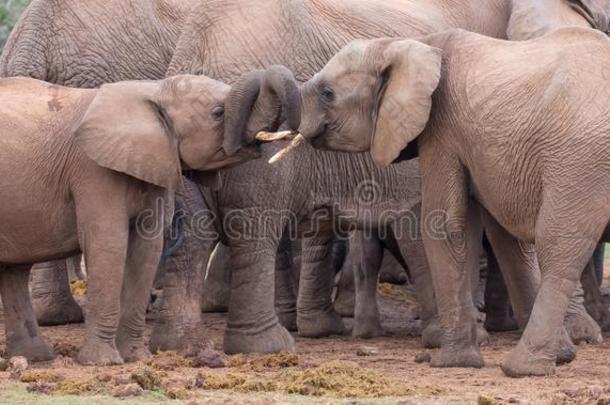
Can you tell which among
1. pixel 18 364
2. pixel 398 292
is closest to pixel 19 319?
pixel 18 364

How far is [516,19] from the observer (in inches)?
493

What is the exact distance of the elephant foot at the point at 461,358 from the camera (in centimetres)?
1042

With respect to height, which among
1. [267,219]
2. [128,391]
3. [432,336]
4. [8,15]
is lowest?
[128,391]

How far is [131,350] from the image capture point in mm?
10641

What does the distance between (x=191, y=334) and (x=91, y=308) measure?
32.7 inches

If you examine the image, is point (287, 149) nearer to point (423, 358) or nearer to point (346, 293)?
point (423, 358)

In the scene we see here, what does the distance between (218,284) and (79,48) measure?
6.40ft

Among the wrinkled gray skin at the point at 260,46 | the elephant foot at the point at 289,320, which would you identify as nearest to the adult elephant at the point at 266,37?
the wrinkled gray skin at the point at 260,46

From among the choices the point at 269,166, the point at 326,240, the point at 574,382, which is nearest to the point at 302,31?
the point at 269,166

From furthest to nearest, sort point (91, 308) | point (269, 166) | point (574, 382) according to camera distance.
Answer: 1. point (269, 166)
2. point (91, 308)
3. point (574, 382)

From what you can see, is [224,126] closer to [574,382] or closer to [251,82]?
[251,82]

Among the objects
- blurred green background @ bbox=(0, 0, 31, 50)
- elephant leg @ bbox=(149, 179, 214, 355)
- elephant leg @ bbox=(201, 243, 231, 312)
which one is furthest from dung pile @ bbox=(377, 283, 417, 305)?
blurred green background @ bbox=(0, 0, 31, 50)

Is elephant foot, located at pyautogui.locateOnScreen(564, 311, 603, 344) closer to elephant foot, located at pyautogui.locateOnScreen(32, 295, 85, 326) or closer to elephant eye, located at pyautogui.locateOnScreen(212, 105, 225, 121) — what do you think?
elephant eye, located at pyautogui.locateOnScreen(212, 105, 225, 121)

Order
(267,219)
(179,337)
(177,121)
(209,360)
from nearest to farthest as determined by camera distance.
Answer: (209,360), (177,121), (179,337), (267,219)
